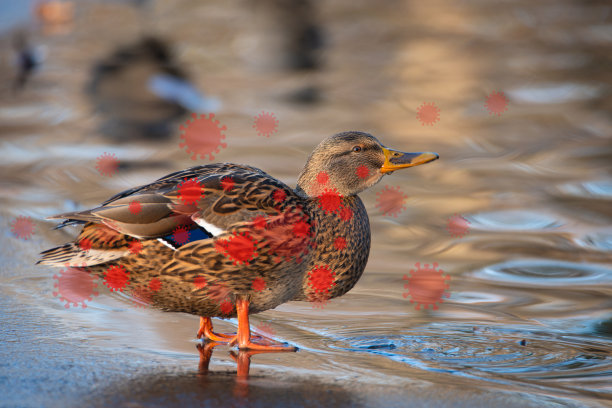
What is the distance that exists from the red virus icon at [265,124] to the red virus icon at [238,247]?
483 cm

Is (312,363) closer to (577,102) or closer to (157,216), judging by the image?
(157,216)

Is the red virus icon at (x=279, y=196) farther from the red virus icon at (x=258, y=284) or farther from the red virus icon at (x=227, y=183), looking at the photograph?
the red virus icon at (x=258, y=284)

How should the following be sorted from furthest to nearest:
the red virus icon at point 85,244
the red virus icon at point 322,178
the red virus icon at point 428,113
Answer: the red virus icon at point 428,113
the red virus icon at point 322,178
the red virus icon at point 85,244

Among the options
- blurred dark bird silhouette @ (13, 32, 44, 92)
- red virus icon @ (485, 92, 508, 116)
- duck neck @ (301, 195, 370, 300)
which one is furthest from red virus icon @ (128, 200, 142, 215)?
blurred dark bird silhouette @ (13, 32, 44, 92)

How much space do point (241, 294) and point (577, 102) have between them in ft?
23.3

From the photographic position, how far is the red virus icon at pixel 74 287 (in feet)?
14.9

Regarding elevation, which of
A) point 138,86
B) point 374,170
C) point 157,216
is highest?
point 138,86

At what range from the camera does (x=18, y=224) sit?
19.2ft

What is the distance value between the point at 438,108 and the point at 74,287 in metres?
6.01

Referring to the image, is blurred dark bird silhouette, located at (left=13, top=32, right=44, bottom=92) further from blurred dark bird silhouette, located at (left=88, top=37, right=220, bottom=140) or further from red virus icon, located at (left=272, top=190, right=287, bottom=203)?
red virus icon, located at (left=272, top=190, right=287, bottom=203)

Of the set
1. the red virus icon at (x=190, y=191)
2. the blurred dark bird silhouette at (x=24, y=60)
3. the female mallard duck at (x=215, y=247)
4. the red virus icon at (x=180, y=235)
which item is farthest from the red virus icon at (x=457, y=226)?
the blurred dark bird silhouette at (x=24, y=60)

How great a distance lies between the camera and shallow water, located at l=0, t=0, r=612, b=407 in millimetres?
3504

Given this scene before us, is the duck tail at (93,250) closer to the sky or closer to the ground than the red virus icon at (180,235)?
closer to the ground

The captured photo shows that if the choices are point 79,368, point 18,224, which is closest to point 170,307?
point 79,368
